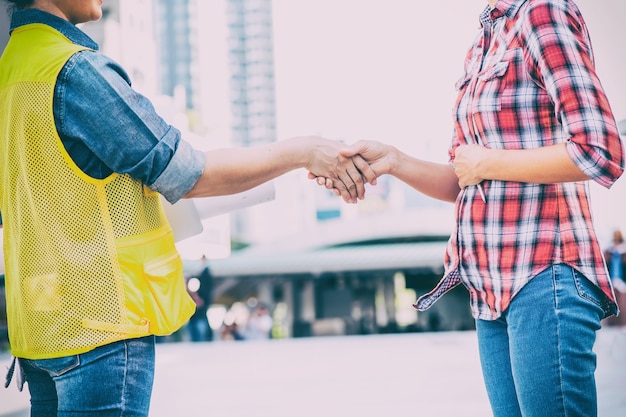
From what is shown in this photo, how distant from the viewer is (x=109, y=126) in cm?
110

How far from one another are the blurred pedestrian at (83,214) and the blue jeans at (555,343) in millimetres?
664

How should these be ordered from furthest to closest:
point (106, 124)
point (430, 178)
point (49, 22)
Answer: point (430, 178) → point (49, 22) → point (106, 124)

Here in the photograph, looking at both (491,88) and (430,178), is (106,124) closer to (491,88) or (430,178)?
(491,88)

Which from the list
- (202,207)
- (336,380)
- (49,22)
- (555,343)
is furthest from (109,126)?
(336,380)

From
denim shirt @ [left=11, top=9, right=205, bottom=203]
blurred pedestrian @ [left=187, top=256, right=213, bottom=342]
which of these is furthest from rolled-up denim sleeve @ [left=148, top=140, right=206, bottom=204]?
blurred pedestrian @ [left=187, top=256, right=213, bottom=342]

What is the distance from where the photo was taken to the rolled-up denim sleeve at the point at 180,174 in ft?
3.85

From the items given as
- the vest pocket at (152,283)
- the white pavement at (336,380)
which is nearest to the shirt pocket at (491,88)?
the vest pocket at (152,283)

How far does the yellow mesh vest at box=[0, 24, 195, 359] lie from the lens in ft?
3.67

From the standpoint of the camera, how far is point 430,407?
4.89 m

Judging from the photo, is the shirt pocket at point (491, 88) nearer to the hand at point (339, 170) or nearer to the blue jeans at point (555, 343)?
the blue jeans at point (555, 343)

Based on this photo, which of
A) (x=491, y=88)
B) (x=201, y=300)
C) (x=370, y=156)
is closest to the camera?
(x=491, y=88)

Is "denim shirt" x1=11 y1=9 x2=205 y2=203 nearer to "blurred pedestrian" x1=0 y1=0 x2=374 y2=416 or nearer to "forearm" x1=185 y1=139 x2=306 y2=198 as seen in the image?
"blurred pedestrian" x1=0 y1=0 x2=374 y2=416

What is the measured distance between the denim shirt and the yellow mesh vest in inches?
0.7

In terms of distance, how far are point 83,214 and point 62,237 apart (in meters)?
0.06
